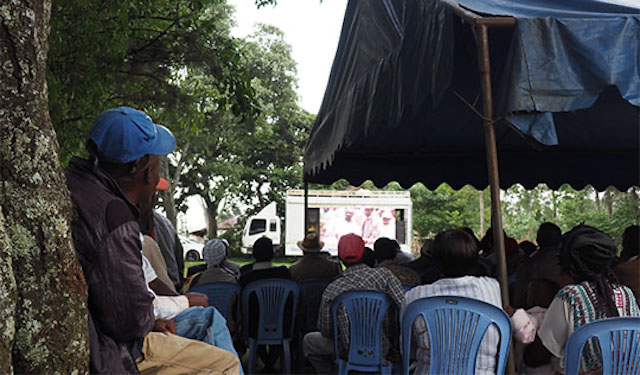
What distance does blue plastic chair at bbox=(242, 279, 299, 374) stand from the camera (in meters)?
4.90

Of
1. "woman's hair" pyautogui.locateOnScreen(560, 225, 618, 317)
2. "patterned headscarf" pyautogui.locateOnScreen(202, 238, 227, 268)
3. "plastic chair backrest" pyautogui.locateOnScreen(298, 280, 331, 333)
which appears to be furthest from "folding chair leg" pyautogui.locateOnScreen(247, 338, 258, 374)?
"woman's hair" pyautogui.locateOnScreen(560, 225, 618, 317)

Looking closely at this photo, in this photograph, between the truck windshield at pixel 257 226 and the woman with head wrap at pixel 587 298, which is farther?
the truck windshield at pixel 257 226

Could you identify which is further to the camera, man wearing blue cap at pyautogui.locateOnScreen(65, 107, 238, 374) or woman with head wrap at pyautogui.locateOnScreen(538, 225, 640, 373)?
woman with head wrap at pyautogui.locateOnScreen(538, 225, 640, 373)

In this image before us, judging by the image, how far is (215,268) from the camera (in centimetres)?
524

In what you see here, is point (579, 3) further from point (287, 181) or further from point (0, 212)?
point (287, 181)

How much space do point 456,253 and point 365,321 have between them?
1.16 m

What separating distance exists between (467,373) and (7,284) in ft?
7.43

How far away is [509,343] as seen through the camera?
2.86m

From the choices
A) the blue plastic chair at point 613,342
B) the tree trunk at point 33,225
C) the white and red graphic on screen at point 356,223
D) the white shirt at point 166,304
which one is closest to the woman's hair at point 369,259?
the blue plastic chair at point 613,342

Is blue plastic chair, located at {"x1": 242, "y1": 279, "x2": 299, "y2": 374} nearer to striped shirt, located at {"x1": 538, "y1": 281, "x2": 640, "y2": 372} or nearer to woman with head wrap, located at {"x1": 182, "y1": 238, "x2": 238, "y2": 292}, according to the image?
woman with head wrap, located at {"x1": 182, "y1": 238, "x2": 238, "y2": 292}

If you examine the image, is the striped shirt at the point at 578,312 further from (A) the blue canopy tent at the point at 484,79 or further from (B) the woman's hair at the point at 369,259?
(B) the woman's hair at the point at 369,259

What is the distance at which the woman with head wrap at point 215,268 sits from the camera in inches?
203

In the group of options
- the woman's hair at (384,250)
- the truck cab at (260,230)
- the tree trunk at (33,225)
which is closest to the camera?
the tree trunk at (33,225)

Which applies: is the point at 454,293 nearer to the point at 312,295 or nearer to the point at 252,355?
the point at 312,295
